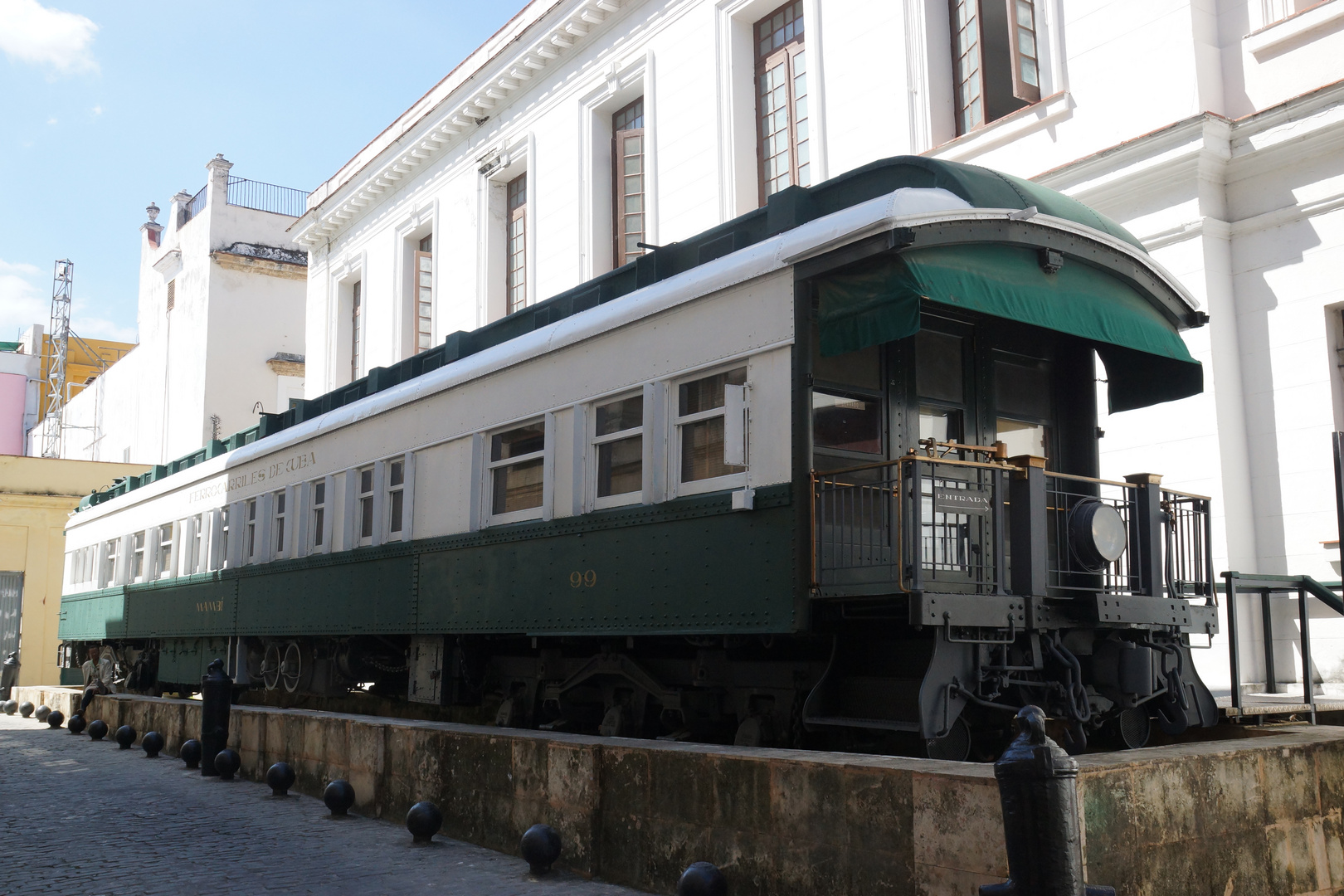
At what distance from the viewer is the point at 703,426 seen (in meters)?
8.80

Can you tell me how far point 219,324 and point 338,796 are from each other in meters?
31.4

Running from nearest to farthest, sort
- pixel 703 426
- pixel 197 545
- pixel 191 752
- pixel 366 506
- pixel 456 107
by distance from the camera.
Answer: pixel 703 426 < pixel 191 752 < pixel 366 506 < pixel 197 545 < pixel 456 107

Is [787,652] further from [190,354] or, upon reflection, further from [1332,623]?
[190,354]

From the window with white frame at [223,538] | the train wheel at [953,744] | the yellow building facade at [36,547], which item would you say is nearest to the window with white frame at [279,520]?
the window with white frame at [223,538]

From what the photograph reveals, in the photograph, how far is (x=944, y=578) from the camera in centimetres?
744

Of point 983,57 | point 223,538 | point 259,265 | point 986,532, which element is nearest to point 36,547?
point 259,265

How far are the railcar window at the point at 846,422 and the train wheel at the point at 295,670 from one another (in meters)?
9.57

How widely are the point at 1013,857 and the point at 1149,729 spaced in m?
4.85

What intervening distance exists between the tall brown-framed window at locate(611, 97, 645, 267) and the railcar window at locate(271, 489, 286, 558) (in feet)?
25.0

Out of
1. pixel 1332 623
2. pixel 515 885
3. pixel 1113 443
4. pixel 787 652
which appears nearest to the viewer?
pixel 515 885

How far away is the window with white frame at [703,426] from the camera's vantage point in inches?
339

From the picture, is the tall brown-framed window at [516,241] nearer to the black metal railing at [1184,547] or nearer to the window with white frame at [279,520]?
the window with white frame at [279,520]

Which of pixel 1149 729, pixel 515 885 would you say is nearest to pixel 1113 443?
pixel 1149 729

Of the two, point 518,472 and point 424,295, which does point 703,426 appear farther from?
point 424,295
